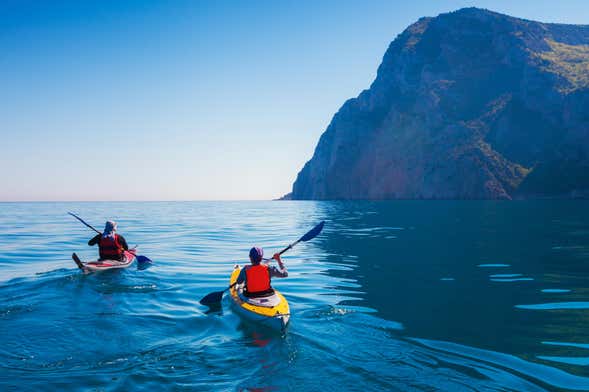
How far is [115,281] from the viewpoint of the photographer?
13.1 m

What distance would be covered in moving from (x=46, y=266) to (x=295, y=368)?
14.6m

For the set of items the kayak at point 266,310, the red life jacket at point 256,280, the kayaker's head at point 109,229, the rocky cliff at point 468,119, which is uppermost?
the rocky cliff at point 468,119

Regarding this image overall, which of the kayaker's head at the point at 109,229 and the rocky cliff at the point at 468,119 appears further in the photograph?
the rocky cliff at the point at 468,119

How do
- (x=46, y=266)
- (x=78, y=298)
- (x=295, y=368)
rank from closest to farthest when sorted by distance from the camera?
(x=295, y=368) → (x=78, y=298) → (x=46, y=266)

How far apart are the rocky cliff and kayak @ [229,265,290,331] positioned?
349 ft

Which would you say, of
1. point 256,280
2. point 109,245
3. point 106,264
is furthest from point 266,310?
point 109,245

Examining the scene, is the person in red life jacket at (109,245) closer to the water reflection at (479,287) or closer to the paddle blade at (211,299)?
the paddle blade at (211,299)

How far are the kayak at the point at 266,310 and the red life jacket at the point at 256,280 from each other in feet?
0.91

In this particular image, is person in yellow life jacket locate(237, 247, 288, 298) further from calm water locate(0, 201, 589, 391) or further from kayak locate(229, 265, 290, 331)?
calm water locate(0, 201, 589, 391)

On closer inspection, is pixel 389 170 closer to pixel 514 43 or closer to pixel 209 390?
pixel 514 43

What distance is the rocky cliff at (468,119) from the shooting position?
348 feet

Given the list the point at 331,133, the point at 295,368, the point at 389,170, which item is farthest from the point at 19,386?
the point at 331,133

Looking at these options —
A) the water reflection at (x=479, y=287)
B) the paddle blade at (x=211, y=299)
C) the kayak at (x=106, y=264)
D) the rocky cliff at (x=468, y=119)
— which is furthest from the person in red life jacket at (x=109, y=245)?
the rocky cliff at (x=468, y=119)

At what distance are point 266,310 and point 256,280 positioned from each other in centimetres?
116
